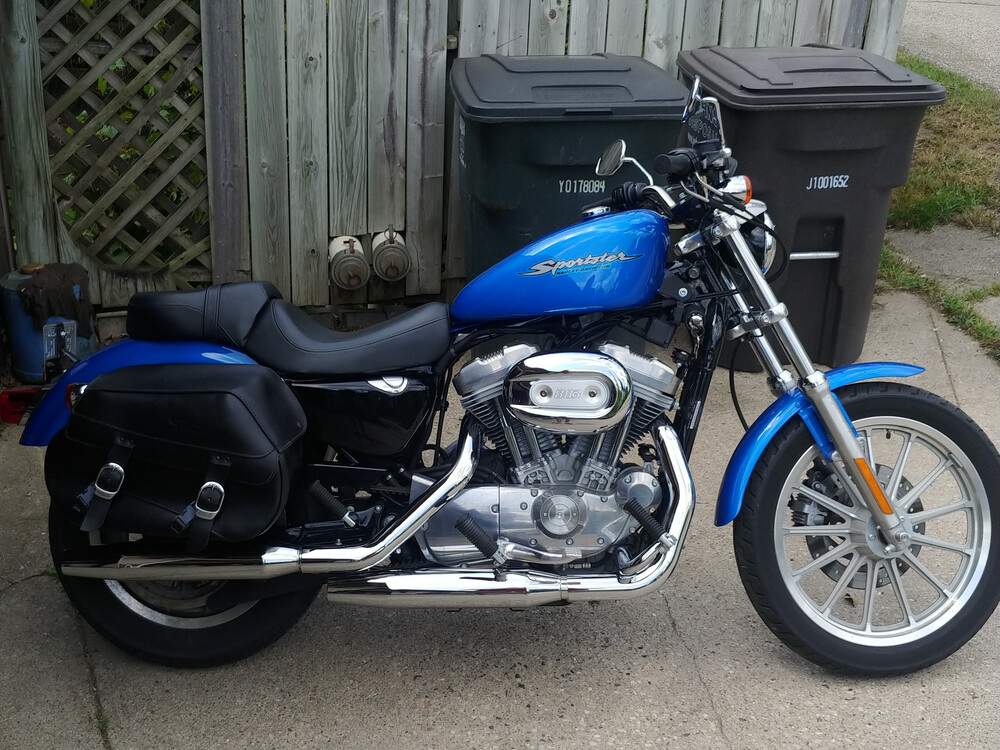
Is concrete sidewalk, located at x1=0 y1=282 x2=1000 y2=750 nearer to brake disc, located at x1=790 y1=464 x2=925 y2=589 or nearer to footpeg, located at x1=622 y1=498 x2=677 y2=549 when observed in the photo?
brake disc, located at x1=790 y1=464 x2=925 y2=589

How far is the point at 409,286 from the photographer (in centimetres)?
518

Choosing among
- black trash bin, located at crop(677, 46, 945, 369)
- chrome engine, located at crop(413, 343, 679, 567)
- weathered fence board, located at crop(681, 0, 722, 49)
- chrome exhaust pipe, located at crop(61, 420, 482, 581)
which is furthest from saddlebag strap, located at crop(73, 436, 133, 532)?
weathered fence board, located at crop(681, 0, 722, 49)

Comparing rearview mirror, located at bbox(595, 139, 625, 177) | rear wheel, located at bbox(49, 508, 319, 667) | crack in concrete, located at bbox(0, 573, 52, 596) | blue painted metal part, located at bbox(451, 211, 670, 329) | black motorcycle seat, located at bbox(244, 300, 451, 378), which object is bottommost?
crack in concrete, located at bbox(0, 573, 52, 596)

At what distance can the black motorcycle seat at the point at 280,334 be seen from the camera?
2.66m

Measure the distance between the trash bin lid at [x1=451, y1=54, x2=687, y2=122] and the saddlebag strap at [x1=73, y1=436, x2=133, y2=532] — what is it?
209cm

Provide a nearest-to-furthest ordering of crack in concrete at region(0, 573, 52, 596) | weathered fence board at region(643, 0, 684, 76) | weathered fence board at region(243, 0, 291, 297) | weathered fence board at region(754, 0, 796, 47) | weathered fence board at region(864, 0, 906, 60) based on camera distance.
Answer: crack in concrete at region(0, 573, 52, 596), weathered fence board at region(243, 0, 291, 297), weathered fence board at region(643, 0, 684, 76), weathered fence board at region(754, 0, 796, 47), weathered fence board at region(864, 0, 906, 60)

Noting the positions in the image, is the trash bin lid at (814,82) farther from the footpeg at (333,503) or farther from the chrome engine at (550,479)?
the footpeg at (333,503)

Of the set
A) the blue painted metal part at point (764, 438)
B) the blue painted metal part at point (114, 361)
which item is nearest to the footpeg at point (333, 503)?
the blue painted metal part at point (114, 361)

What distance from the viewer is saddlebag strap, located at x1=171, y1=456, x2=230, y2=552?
102 inches

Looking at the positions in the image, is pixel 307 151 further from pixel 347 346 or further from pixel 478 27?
pixel 347 346

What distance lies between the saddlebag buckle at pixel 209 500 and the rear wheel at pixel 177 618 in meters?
0.35

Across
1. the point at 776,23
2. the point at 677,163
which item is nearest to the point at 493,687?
the point at 677,163

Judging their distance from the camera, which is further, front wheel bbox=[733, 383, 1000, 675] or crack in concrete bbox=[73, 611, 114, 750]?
front wheel bbox=[733, 383, 1000, 675]

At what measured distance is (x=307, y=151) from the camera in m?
4.78
